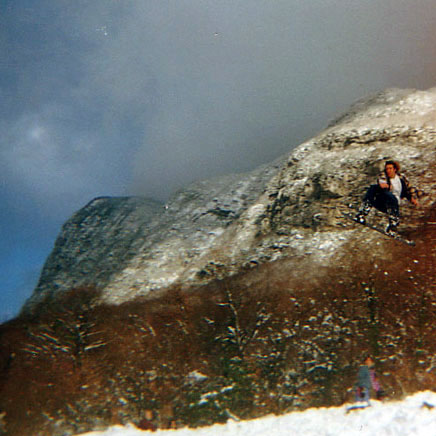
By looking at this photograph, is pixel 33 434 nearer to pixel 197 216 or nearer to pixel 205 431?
pixel 205 431

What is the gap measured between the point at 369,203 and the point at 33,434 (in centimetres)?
1950

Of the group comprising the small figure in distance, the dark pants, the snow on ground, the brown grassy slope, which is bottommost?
the snow on ground

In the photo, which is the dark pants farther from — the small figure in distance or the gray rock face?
the small figure in distance

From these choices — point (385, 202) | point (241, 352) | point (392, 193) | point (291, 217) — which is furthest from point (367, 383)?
point (291, 217)

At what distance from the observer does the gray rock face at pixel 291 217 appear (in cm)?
1642

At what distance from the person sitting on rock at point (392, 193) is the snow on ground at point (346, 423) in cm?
808

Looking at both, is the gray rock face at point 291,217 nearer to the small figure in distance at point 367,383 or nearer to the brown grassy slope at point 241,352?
the brown grassy slope at point 241,352

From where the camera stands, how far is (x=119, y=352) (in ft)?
50.9

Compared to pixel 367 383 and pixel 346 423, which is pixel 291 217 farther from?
pixel 346 423

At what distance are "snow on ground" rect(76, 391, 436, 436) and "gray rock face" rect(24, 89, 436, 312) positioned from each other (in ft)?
21.5

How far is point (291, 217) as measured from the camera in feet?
62.3

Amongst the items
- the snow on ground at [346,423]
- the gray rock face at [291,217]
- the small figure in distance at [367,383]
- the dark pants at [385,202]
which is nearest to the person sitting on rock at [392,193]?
the dark pants at [385,202]

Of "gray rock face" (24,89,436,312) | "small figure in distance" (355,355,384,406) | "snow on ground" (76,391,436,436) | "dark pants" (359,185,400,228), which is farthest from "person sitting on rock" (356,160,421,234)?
"snow on ground" (76,391,436,436)

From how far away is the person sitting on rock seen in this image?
13.8 metres
